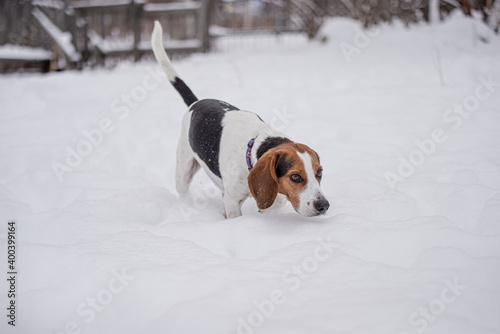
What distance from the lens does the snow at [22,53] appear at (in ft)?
30.7

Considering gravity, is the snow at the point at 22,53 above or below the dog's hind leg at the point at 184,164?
above

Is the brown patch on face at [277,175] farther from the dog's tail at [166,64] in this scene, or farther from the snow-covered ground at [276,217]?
the dog's tail at [166,64]

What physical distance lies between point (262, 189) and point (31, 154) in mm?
2977

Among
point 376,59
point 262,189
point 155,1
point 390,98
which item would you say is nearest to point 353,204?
point 262,189

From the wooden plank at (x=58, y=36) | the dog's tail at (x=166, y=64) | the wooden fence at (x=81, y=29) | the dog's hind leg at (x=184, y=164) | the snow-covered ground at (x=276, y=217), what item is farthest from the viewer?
the wooden fence at (x=81, y=29)

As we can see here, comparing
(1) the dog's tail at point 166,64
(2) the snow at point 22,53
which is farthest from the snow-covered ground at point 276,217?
(2) the snow at point 22,53

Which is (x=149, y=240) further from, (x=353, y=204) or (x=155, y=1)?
(x=155, y=1)

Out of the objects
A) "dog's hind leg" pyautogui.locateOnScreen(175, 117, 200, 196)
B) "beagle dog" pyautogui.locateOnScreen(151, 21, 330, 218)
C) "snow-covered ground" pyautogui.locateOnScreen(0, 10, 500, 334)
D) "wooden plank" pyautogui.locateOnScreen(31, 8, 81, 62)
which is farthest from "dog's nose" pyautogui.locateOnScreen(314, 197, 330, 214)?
"wooden plank" pyautogui.locateOnScreen(31, 8, 81, 62)

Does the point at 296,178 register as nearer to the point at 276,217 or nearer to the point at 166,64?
the point at 276,217

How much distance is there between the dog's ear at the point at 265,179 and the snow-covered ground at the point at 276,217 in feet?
0.51

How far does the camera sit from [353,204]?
2.66 meters

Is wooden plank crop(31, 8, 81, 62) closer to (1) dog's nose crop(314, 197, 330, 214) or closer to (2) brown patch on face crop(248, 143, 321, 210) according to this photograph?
(2) brown patch on face crop(248, 143, 321, 210)

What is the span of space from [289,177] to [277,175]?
102 mm

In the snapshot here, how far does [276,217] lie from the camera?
2.53 metres
